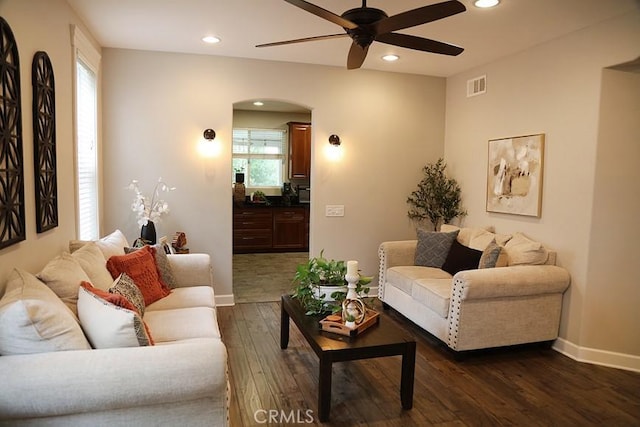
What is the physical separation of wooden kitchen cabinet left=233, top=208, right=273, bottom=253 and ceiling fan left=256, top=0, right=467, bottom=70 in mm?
5435

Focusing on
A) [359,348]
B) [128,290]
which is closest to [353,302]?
[359,348]

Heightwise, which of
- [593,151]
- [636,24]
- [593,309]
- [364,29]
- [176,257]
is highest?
[636,24]

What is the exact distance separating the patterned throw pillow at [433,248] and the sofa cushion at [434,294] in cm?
51

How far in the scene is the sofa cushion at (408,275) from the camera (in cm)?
421

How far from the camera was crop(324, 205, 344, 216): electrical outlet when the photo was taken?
5137 mm

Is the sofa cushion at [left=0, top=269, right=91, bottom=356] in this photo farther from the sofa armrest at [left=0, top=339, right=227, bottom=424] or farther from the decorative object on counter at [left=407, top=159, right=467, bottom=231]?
the decorative object on counter at [left=407, top=159, right=467, bottom=231]

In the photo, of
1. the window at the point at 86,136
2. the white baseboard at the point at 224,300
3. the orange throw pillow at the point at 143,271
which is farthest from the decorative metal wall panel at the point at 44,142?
the white baseboard at the point at 224,300

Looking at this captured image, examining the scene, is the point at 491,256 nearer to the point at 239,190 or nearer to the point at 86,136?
the point at 86,136

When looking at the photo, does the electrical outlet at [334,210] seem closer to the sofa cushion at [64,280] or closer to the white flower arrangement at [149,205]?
the white flower arrangement at [149,205]

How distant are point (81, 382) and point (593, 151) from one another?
3.70 meters

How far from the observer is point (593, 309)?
3.52 meters

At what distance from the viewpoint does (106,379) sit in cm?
173

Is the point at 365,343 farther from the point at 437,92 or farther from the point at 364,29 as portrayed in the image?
the point at 437,92

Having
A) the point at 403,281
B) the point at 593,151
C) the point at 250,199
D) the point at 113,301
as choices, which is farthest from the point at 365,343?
the point at 250,199
